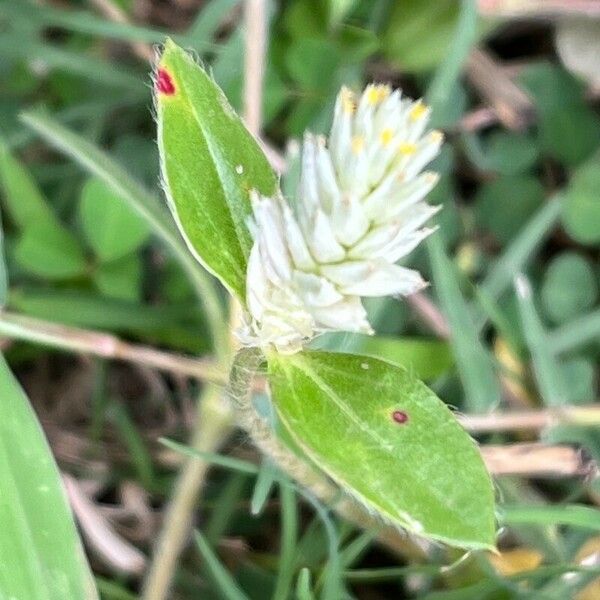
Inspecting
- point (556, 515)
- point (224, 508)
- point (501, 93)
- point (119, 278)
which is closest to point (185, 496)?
point (224, 508)

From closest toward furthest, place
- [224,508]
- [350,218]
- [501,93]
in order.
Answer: [350,218]
[224,508]
[501,93]

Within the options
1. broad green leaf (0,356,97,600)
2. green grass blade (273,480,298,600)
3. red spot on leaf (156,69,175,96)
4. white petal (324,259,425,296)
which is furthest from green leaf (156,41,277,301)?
green grass blade (273,480,298,600)

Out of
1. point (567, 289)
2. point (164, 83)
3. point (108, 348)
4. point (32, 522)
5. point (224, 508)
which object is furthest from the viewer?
point (567, 289)

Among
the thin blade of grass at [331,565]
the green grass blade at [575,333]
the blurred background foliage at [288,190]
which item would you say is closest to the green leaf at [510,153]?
the blurred background foliage at [288,190]

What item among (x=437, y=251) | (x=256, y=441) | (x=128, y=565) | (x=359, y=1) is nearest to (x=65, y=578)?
(x=256, y=441)

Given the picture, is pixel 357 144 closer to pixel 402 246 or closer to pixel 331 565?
pixel 402 246

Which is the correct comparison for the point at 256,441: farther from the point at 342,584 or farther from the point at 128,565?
the point at 128,565

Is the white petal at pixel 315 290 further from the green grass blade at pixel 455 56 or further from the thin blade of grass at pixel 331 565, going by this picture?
the green grass blade at pixel 455 56

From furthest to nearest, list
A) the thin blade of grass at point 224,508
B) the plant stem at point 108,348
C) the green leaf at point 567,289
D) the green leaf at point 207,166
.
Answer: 1. the green leaf at point 567,289
2. the thin blade of grass at point 224,508
3. the plant stem at point 108,348
4. the green leaf at point 207,166
